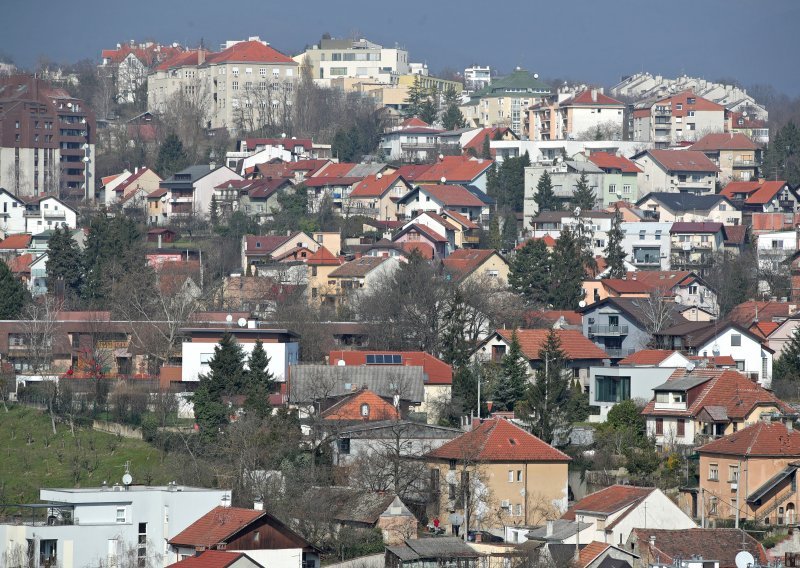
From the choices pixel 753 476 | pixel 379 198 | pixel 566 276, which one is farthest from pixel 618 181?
pixel 753 476

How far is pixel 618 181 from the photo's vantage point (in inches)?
3214

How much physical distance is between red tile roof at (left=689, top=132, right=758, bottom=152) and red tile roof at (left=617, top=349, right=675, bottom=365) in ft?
123

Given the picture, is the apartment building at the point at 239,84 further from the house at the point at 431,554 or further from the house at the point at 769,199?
the house at the point at 431,554

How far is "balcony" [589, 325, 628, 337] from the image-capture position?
56125 millimetres

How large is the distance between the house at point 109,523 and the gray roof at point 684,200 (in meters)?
44.0

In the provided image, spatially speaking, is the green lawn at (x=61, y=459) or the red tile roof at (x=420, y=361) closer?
the green lawn at (x=61, y=459)

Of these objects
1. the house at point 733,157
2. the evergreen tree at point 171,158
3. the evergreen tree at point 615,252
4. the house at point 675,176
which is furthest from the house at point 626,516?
the evergreen tree at point 171,158

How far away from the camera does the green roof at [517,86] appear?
107m

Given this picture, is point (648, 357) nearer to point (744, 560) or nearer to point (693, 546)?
point (693, 546)

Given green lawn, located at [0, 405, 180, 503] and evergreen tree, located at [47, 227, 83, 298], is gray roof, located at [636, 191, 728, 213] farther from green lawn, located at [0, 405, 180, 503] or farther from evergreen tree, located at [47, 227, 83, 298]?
green lawn, located at [0, 405, 180, 503]

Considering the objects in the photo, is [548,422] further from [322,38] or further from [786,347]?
[322,38]

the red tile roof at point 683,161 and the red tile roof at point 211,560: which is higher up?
the red tile roof at point 683,161

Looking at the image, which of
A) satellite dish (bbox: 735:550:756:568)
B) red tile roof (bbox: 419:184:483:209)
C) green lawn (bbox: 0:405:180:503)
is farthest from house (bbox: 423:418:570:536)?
red tile roof (bbox: 419:184:483:209)

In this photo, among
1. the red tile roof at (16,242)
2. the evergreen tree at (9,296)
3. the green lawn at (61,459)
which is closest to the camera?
the green lawn at (61,459)
